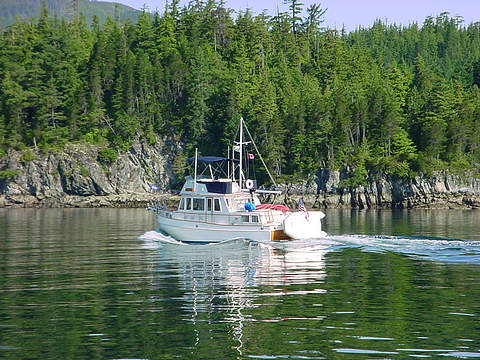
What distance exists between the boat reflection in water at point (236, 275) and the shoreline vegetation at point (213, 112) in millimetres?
53373

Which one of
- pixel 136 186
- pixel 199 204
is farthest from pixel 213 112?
pixel 199 204

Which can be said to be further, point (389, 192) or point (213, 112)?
point (213, 112)

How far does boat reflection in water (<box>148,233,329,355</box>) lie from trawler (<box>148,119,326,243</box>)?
698 millimetres

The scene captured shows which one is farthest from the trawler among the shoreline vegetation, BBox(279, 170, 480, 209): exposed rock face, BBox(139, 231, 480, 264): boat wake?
the shoreline vegetation

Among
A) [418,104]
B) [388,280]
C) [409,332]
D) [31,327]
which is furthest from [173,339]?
[418,104]

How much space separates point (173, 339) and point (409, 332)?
20.5 feet

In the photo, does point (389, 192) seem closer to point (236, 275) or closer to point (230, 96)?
point (230, 96)

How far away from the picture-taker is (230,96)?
102 meters

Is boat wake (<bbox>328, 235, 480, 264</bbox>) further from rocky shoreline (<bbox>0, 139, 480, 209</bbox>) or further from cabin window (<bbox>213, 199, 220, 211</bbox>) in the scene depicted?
rocky shoreline (<bbox>0, 139, 480, 209</bbox>)

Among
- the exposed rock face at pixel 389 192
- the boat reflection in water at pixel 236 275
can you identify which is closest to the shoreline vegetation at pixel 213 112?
the exposed rock face at pixel 389 192

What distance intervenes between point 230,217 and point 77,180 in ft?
194

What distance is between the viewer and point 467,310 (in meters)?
18.8

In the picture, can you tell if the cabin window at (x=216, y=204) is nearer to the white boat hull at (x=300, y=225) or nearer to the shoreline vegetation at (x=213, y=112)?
the white boat hull at (x=300, y=225)

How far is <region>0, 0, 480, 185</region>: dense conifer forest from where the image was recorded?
3703 inches
